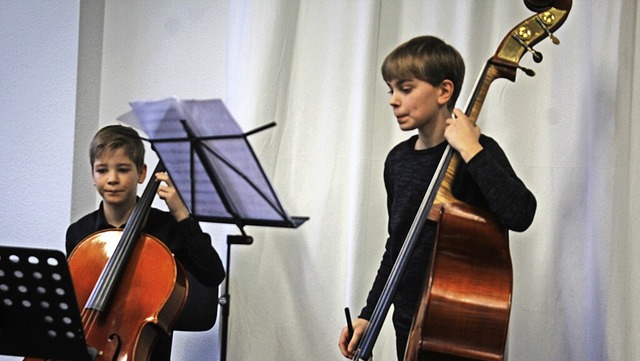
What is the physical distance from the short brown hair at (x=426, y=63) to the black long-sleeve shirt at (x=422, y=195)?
179mm

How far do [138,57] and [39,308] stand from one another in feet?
4.69

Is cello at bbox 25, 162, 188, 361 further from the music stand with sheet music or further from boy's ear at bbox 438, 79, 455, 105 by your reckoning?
boy's ear at bbox 438, 79, 455, 105

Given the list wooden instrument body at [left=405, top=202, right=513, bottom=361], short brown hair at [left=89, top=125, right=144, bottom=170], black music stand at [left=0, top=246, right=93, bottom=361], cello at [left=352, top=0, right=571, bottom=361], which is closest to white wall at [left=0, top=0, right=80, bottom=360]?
short brown hair at [left=89, top=125, right=144, bottom=170]

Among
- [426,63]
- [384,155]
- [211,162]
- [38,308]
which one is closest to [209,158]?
[211,162]

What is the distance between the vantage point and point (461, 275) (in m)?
1.99

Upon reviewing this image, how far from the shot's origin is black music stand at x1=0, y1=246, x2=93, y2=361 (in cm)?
191

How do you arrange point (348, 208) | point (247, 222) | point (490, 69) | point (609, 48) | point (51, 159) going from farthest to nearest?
point (51, 159), point (348, 208), point (609, 48), point (490, 69), point (247, 222)

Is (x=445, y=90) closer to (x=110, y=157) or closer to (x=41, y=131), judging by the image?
(x=110, y=157)

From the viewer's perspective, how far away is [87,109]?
3.12 metres

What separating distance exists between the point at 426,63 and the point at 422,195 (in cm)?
34

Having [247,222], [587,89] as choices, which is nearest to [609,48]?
[587,89]

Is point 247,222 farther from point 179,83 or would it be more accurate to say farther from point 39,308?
point 179,83

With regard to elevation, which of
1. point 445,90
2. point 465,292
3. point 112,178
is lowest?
point 465,292

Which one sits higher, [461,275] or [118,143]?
[118,143]
